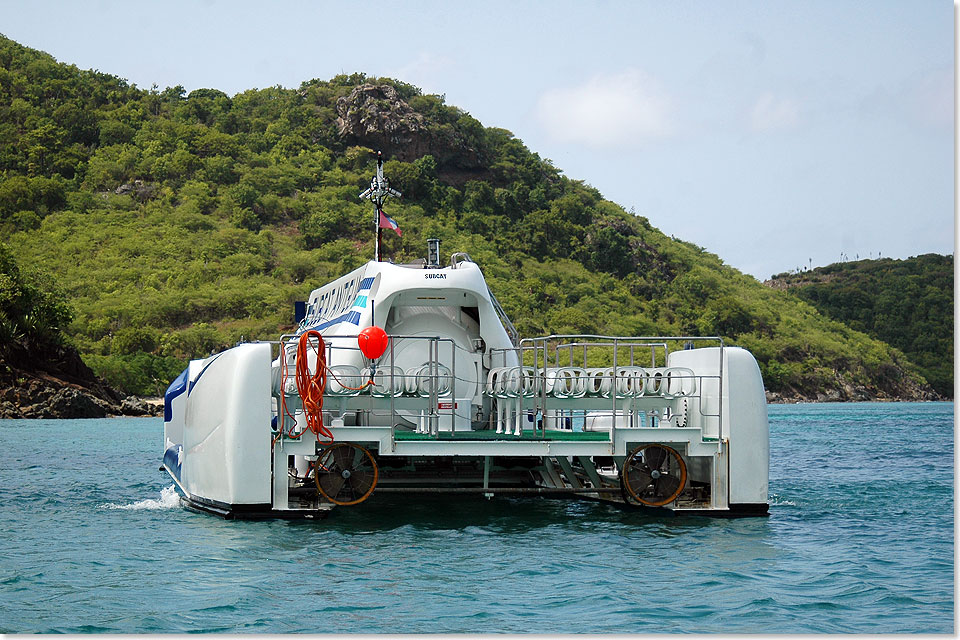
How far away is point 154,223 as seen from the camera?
99125 millimetres

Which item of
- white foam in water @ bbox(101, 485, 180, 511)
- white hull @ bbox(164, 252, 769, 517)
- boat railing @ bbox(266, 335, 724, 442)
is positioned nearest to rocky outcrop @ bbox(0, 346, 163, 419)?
white foam in water @ bbox(101, 485, 180, 511)

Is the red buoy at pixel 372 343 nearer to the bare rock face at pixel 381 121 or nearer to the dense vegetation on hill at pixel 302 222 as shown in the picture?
the dense vegetation on hill at pixel 302 222

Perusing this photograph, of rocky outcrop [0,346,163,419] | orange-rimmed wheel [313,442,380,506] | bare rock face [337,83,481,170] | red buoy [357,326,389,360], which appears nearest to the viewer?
orange-rimmed wheel [313,442,380,506]

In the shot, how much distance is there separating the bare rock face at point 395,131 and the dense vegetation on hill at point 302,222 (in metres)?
0.18

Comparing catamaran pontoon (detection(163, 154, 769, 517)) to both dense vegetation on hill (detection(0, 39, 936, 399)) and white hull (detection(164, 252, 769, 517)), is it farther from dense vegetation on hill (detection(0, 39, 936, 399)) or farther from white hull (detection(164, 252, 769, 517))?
dense vegetation on hill (detection(0, 39, 936, 399))

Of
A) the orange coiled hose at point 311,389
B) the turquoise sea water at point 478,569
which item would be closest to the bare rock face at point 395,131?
the turquoise sea water at point 478,569

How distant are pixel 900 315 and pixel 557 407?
93195mm

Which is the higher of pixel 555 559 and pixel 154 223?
pixel 154 223

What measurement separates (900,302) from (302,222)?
5554 centimetres

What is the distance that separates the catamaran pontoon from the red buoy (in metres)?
0.03

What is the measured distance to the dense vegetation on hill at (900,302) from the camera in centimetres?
8858

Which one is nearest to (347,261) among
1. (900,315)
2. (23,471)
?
(900,315)

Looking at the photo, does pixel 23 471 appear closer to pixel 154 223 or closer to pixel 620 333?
pixel 620 333

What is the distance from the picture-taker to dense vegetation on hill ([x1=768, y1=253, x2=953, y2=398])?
88.6m
